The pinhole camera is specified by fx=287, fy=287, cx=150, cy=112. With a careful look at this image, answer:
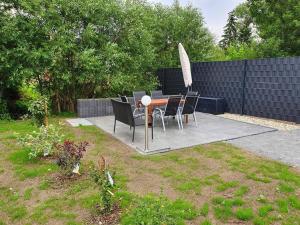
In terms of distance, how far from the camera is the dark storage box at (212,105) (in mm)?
9219

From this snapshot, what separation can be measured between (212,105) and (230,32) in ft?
111

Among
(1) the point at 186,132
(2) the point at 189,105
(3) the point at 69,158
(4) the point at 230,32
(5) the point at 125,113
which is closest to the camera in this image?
(3) the point at 69,158

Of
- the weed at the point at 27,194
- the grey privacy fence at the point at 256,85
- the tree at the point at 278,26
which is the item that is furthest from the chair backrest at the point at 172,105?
the tree at the point at 278,26

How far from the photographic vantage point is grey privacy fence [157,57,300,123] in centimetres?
759

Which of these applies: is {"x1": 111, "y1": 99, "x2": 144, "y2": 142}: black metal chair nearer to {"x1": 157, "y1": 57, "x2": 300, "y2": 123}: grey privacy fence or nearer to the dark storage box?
the dark storage box

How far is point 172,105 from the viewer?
664 cm

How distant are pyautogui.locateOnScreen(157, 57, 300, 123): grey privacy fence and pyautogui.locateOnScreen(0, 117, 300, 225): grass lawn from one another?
11.1 ft

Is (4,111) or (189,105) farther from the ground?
(189,105)

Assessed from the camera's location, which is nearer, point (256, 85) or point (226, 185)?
point (226, 185)

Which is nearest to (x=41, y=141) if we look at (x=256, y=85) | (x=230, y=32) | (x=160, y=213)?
(x=160, y=213)

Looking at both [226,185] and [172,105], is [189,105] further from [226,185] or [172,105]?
[226,185]

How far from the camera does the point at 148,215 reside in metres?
2.64

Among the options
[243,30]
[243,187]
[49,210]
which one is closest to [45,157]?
[49,210]

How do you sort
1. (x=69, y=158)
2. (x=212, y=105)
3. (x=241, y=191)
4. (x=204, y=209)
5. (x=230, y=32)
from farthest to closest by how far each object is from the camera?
(x=230, y=32)
(x=212, y=105)
(x=69, y=158)
(x=241, y=191)
(x=204, y=209)
